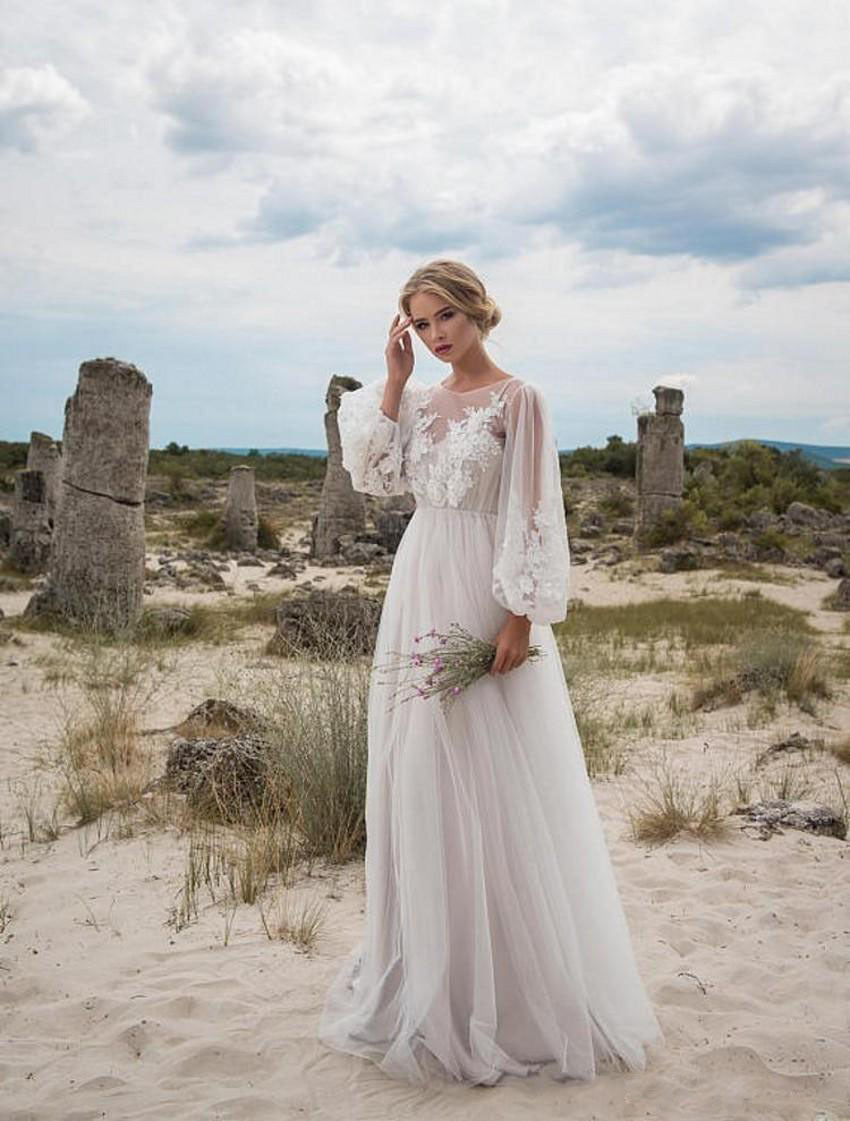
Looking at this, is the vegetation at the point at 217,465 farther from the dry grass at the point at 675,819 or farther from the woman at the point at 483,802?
the woman at the point at 483,802

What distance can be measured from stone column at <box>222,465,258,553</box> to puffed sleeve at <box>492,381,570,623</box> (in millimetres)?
17820

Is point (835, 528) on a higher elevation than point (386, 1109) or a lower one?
higher

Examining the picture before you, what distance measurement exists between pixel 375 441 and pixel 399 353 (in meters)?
0.28

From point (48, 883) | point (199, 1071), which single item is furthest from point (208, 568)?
point (199, 1071)

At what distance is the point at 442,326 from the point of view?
2.93 meters

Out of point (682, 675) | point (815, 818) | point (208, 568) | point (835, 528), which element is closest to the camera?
point (815, 818)

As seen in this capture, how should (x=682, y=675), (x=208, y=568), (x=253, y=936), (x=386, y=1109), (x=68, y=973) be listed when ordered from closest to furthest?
(x=386, y=1109)
(x=68, y=973)
(x=253, y=936)
(x=682, y=675)
(x=208, y=568)

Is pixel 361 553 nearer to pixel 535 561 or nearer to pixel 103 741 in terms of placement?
pixel 103 741

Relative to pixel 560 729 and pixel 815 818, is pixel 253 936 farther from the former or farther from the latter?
pixel 815 818

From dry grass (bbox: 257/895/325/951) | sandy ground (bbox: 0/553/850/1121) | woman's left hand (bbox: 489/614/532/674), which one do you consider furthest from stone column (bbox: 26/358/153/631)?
woman's left hand (bbox: 489/614/532/674)

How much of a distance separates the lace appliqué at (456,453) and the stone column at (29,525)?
1393cm

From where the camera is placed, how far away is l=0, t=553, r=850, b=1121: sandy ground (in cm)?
280

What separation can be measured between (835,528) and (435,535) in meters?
21.9

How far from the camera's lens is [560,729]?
9.82ft
